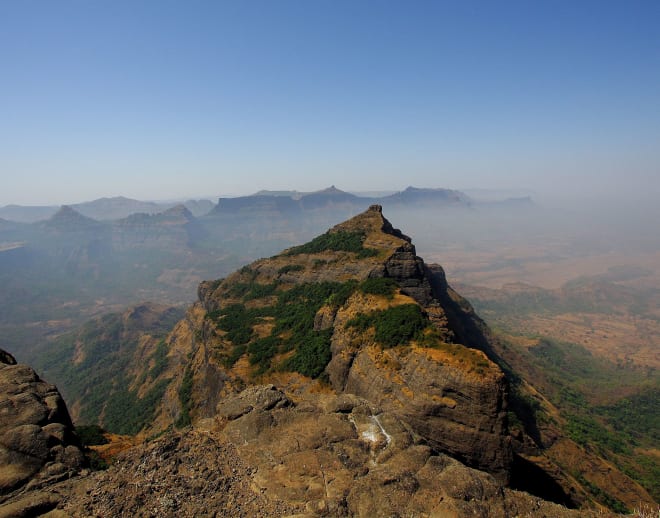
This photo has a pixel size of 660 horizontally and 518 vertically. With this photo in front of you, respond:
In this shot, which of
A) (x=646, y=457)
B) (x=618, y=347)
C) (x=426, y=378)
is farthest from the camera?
(x=618, y=347)

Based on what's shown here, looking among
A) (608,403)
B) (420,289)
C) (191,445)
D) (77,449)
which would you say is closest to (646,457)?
(608,403)

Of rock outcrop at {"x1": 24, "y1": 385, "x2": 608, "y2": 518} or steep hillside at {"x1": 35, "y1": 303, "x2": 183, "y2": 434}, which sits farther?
steep hillside at {"x1": 35, "y1": 303, "x2": 183, "y2": 434}

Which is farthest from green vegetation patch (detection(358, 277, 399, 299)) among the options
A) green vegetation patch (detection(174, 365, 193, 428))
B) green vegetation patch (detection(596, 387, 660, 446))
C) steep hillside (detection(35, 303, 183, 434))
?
green vegetation patch (detection(596, 387, 660, 446))

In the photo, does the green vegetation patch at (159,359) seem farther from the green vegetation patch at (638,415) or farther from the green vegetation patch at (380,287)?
the green vegetation patch at (638,415)

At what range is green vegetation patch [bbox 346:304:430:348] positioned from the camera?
36.8 m

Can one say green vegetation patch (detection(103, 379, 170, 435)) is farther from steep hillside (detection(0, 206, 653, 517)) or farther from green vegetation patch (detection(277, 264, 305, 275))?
green vegetation patch (detection(277, 264, 305, 275))

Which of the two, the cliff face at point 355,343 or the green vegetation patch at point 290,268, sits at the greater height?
→ the green vegetation patch at point 290,268

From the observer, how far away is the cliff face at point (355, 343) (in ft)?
93.7

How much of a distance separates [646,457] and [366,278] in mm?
54738

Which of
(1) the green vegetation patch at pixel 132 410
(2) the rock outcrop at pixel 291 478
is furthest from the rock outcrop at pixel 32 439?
(1) the green vegetation patch at pixel 132 410

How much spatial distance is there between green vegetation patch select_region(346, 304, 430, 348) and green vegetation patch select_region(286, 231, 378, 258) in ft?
65.6

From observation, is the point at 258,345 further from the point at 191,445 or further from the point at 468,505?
the point at 468,505

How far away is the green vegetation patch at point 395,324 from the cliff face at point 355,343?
0.18m

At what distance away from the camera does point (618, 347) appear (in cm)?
15050
